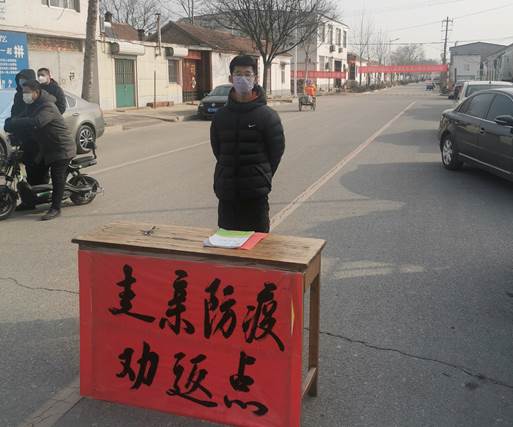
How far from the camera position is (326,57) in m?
74.1

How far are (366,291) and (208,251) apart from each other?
7.82ft

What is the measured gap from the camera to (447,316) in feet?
14.5

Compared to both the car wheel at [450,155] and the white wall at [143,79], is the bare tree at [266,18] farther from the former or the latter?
the car wheel at [450,155]

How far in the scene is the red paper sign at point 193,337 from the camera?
2859 millimetres

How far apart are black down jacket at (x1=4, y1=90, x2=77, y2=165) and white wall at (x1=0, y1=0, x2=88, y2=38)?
15.3 meters

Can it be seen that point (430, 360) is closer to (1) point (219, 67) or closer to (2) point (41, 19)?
(2) point (41, 19)

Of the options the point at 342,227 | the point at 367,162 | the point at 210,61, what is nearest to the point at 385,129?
the point at 367,162

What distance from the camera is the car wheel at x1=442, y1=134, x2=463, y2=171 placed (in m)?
10.8

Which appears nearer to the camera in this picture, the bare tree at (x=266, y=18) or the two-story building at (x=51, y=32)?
the two-story building at (x=51, y=32)

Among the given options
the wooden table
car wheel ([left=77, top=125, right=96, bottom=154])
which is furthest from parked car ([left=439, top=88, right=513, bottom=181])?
car wheel ([left=77, top=125, right=96, bottom=154])

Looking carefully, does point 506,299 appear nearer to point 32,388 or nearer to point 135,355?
point 135,355

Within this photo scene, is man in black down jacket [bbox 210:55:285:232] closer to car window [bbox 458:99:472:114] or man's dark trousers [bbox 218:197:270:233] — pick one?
man's dark trousers [bbox 218:197:270:233]

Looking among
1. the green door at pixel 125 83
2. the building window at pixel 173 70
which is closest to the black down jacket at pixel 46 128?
the green door at pixel 125 83

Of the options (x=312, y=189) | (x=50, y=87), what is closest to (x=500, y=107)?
(x=312, y=189)
